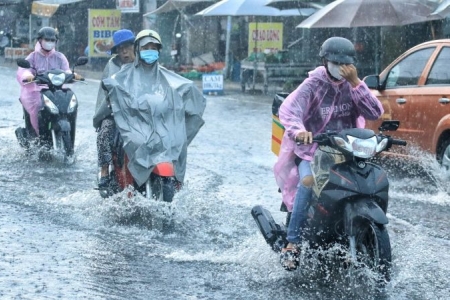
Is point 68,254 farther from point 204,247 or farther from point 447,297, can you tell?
point 447,297

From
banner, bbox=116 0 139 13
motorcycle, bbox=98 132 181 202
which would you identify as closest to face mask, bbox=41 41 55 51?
motorcycle, bbox=98 132 181 202

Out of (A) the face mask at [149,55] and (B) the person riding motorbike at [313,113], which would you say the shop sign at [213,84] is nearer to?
(A) the face mask at [149,55]

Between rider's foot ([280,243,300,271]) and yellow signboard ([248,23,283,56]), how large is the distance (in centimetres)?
2087

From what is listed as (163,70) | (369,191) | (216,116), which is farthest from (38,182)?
(216,116)

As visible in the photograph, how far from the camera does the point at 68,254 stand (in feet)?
22.7

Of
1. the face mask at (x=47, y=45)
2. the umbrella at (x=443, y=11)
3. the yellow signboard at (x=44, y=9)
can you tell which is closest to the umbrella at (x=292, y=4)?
the umbrella at (x=443, y=11)

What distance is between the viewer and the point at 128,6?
112 feet

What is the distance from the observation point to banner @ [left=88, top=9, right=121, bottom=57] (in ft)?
114

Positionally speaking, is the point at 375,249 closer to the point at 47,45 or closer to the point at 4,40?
the point at 47,45

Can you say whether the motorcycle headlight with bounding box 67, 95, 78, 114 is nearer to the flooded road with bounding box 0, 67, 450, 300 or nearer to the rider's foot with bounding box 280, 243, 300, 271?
the flooded road with bounding box 0, 67, 450, 300

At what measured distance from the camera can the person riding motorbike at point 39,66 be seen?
12.0 meters

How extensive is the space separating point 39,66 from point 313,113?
257 inches

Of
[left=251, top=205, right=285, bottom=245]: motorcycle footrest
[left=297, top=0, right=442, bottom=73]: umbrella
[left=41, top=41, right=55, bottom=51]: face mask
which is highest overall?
[left=297, top=0, right=442, bottom=73]: umbrella

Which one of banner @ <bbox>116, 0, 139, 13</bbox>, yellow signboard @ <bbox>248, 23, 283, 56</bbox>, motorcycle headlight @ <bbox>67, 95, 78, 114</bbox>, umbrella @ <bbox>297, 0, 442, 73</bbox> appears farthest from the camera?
banner @ <bbox>116, 0, 139, 13</bbox>
